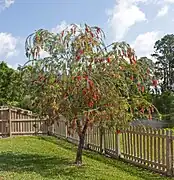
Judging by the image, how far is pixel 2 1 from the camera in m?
11.0

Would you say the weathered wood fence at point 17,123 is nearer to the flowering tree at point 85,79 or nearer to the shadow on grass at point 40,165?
the shadow on grass at point 40,165

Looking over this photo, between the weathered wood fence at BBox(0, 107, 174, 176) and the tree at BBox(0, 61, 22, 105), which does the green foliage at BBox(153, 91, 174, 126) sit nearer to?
the tree at BBox(0, 61, 22, 105)

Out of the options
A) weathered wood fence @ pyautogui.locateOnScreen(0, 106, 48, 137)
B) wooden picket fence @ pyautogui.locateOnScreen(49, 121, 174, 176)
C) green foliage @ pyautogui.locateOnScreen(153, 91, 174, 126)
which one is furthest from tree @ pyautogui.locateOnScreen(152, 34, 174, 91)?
wooden picket fence @ pyautogui.locateOnScreen(49, 121, 174, 176)

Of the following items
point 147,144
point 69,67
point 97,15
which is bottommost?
point 147,144

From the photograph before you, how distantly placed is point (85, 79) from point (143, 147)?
2.40 metres

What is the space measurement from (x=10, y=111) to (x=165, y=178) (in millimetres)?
11414

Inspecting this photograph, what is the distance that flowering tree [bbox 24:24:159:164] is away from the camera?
7.62m

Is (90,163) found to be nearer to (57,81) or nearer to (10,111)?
(57,81)

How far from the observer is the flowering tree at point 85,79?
762 centimetres

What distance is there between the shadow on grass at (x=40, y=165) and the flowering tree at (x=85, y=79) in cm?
64

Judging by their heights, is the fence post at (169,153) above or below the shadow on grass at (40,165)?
above

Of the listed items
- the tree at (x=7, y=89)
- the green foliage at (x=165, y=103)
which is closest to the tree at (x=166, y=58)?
the green foliage at (x=165, y=103)

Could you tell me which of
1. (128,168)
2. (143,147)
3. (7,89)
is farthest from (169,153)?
(7,89)

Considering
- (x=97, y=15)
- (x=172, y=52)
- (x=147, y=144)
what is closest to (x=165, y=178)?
(x=147, y=144)
